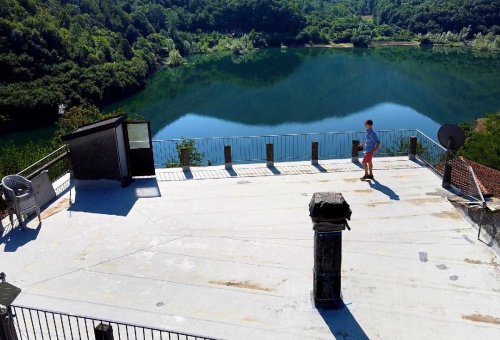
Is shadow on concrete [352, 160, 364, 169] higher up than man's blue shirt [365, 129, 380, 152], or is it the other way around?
man's blue shirt [365, 129, 380, 152]

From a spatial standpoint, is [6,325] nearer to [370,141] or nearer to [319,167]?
[370,141]

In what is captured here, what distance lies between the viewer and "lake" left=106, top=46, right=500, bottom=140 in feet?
156

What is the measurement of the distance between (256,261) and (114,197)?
15.6 feet

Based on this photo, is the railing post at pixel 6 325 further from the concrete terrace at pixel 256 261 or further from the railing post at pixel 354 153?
the railing post at pixel 354 153

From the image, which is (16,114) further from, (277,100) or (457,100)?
(457,100)

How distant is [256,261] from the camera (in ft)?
30.3

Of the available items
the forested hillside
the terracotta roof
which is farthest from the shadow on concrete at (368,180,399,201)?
the forested hillside

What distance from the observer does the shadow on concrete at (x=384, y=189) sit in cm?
1179

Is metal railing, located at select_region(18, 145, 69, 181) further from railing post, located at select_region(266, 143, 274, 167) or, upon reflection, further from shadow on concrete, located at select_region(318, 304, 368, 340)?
shadow on concrete, located at select_region(318, 304, 368, 340)

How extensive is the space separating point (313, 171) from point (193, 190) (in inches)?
132

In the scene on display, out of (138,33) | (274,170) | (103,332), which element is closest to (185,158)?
(274,170)

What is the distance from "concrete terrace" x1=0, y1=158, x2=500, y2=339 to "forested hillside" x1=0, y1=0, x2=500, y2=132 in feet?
145

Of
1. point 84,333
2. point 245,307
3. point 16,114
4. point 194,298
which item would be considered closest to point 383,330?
point 245,307

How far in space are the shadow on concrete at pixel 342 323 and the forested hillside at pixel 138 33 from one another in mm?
49255
